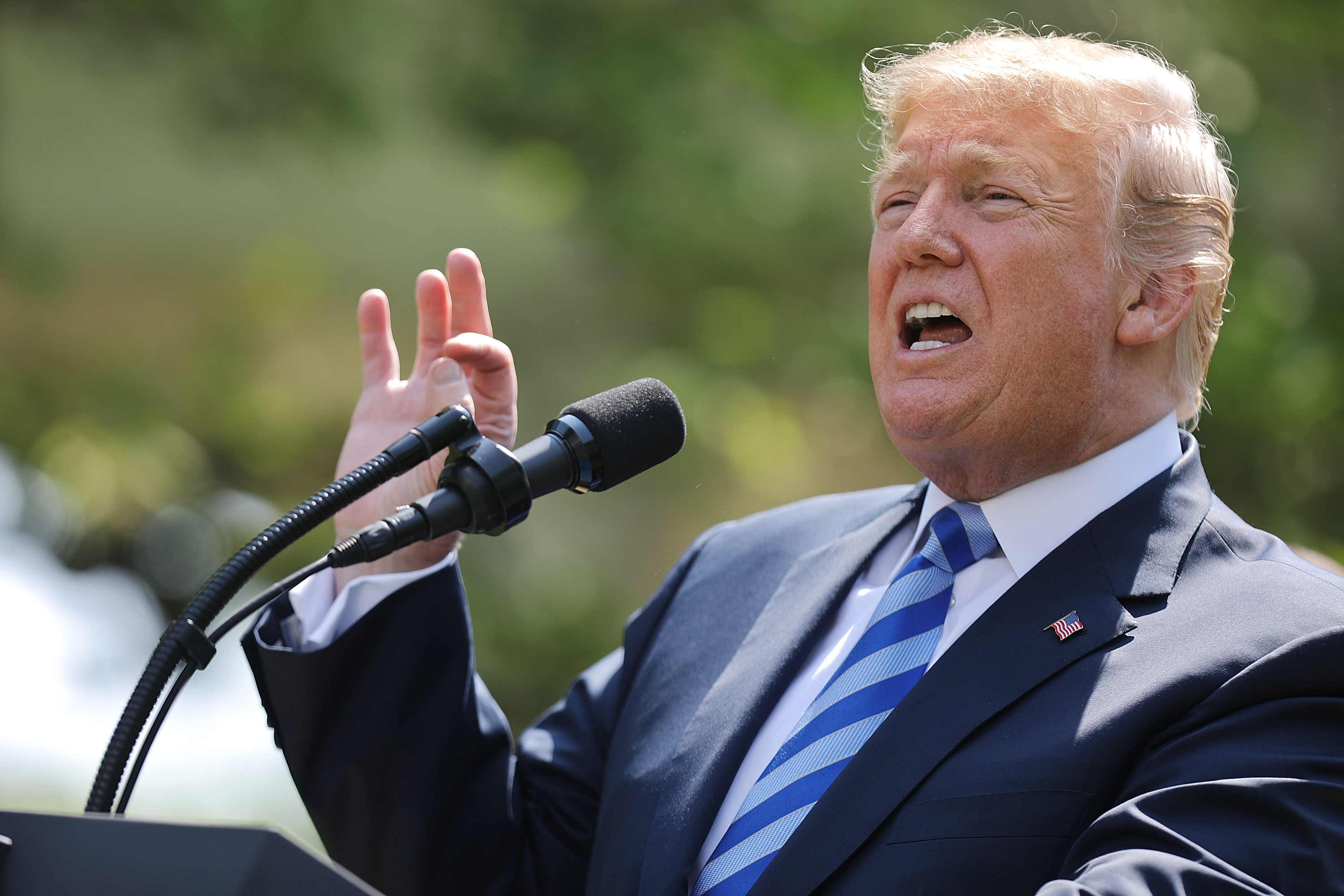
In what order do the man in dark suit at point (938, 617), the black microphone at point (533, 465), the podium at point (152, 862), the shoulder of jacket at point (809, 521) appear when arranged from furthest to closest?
the shoulder of jacket at point (809, 521) < the man in dark suit at point (938, 617) < the black microphone at point (533, 465) < the podium at point (152, 862)

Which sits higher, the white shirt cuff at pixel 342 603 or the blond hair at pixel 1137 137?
the blond hair at pixel 1137 137

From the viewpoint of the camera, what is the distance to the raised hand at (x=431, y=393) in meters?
2.11

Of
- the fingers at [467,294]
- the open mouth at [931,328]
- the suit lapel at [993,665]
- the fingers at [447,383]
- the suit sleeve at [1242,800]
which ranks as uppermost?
the fingers at [467,294]

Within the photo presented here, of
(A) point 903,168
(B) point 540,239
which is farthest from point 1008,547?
(B) point 540,239

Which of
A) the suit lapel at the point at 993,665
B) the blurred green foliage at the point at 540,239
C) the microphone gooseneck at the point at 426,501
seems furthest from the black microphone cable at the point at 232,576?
the blurred green foliage at the point at 540,239

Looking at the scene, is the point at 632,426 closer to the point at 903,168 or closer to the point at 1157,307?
the point at 903,168

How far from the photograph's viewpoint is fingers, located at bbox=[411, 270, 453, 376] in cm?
216

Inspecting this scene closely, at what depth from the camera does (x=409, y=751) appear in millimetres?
2072

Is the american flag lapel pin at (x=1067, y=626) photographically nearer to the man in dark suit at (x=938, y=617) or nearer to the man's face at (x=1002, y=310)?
the man in dark suit at (x=938, y=617)

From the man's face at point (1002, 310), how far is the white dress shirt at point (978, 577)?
0.07m

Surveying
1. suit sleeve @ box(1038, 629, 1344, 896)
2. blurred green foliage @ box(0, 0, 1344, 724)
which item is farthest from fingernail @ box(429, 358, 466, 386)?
blurred green foliage @ box(0, 0, 1344, 724)

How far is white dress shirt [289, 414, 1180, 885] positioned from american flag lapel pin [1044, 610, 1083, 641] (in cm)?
14

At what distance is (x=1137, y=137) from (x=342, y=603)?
64.3 inches

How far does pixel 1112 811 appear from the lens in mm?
1487
